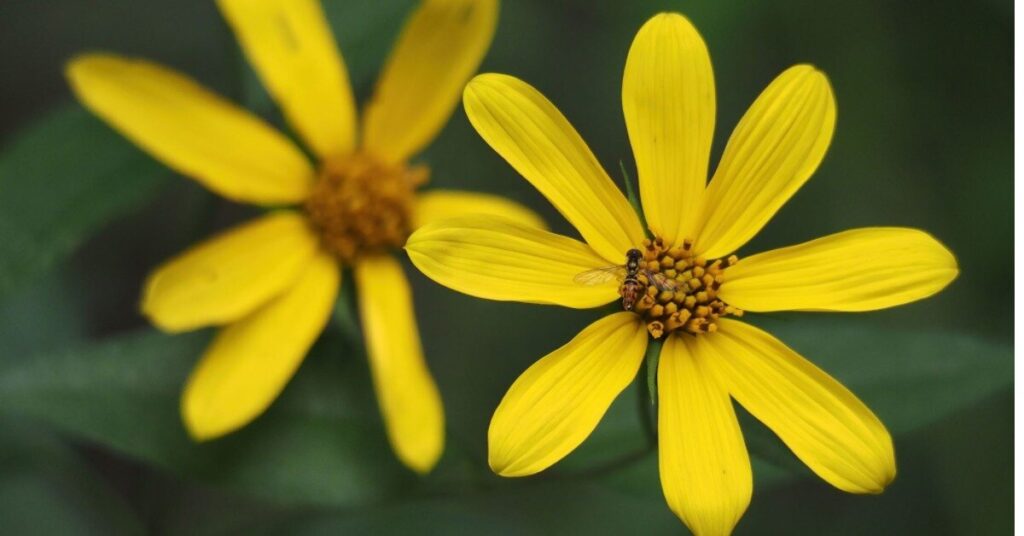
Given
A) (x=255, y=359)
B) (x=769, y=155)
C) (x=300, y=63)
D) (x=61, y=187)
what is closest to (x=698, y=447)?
(x=769, y=155)

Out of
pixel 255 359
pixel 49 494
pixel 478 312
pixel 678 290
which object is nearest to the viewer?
pixel 678 290

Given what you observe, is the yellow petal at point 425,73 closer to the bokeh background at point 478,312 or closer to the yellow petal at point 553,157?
the bokeh background at point 478,312

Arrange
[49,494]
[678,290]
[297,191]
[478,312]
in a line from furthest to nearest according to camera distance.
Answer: [478,312] → [49,494] → [297,191] → [678,290]

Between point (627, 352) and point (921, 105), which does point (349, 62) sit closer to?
point (627, 352)

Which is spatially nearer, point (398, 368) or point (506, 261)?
point (506, 261)

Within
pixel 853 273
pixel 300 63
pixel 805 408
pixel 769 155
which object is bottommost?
pixel 805 408

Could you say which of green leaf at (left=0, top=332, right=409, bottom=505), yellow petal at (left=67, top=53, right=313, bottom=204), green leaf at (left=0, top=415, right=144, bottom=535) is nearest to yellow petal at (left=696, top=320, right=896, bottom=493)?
green leaf at (left=0, top=332, right=409, bottom=505)

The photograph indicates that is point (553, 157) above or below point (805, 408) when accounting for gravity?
above

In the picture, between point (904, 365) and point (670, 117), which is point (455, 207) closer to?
point (670, 117)
